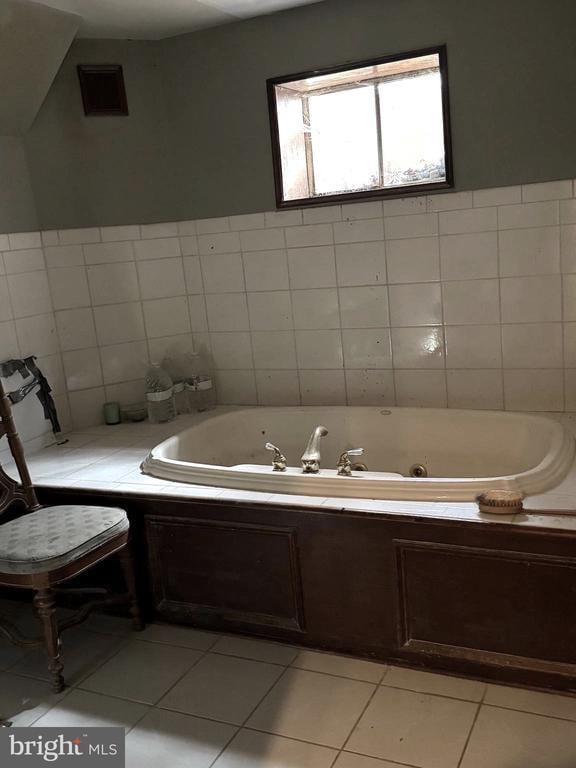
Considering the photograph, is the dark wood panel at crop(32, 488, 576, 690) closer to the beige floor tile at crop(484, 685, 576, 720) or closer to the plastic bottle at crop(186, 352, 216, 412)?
the beige floor tile at crop(484, 685, 576, 720)

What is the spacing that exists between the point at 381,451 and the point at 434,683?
1.06 meters

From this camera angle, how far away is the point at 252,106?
3.07 m

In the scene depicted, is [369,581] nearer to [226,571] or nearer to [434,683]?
[434,683]

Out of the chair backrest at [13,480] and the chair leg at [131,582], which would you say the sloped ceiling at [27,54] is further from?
the chair leg at [131,582]

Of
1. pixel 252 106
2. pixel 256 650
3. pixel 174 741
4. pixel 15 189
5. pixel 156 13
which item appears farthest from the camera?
pixel 252 106

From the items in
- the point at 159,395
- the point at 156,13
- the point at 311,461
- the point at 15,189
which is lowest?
the point at 311,461

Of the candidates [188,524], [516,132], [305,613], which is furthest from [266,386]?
[516,132]

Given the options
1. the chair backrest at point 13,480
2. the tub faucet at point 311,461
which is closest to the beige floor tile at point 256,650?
the tub faucet at point 311,461

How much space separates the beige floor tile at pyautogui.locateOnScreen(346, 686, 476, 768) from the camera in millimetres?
1816

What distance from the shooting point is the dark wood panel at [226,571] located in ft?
7.54

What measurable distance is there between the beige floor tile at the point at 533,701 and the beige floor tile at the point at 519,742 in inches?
1.0

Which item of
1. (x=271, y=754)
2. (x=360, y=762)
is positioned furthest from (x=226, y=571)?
(x=360, y=762)

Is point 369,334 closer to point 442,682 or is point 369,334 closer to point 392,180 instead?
point 392,180

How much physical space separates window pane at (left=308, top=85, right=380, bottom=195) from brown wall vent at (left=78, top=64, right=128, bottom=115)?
83 cm
